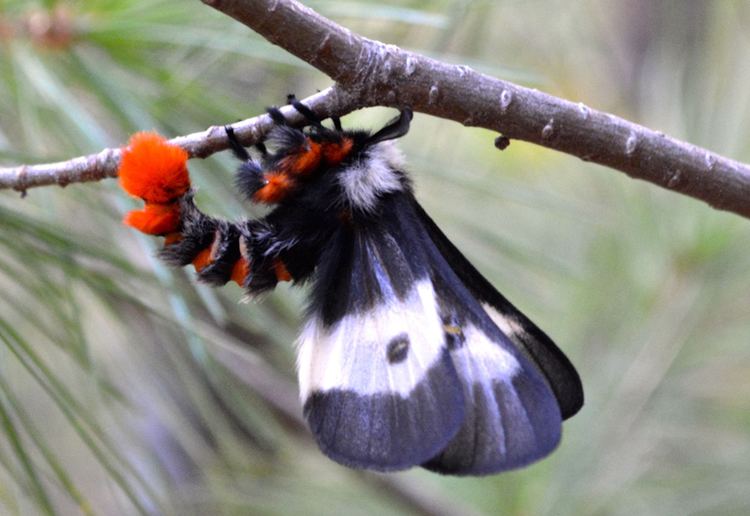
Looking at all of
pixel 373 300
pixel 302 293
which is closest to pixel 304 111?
pixel 373 300

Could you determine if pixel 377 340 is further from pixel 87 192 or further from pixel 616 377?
pixel 616 377

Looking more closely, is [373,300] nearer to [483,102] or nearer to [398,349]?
[398,349]

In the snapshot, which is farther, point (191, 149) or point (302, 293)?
point (302, 293)

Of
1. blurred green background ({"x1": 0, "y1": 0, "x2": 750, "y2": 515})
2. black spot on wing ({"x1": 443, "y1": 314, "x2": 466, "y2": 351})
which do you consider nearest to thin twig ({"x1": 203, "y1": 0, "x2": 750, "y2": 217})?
black spot on wing ({"x1": 443, "y1": 314, "x2": 466, "y2": 351})

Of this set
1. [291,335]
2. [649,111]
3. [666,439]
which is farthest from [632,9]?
[291,335]

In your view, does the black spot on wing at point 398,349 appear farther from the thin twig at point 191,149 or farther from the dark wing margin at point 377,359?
the thin twig at point 191,149

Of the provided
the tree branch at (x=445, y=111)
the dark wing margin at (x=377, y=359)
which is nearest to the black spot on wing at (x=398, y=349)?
the dark wing margin at (x=377, y=359)

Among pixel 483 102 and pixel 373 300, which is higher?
pixel 483 102

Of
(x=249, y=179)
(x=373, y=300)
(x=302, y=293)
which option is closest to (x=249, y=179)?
(x=249, y=179)
